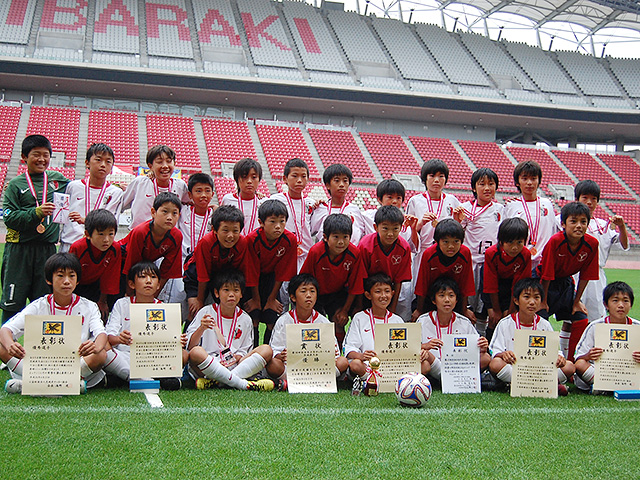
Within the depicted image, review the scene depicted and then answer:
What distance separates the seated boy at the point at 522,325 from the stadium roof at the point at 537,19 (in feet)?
94.0

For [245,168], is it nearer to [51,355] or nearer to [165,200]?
[165,200]

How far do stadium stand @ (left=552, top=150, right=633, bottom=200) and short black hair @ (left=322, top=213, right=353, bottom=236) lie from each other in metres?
25.9

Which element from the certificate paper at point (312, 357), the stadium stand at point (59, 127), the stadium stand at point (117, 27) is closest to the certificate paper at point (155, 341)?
the certificate paper at point (312, 357)

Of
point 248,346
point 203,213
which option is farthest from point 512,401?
point 203,213

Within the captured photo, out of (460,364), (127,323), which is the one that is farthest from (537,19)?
(127,323)

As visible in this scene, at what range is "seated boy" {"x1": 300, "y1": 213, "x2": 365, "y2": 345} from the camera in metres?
4.40

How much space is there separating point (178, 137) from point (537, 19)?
73.2ft

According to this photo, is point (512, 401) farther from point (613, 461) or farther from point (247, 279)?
point (247, 279)

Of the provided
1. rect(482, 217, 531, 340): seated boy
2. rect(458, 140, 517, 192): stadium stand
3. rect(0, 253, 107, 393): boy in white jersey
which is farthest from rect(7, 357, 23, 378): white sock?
rect(458, 140, 517, 192): stadium stand

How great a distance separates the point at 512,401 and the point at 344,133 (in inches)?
957

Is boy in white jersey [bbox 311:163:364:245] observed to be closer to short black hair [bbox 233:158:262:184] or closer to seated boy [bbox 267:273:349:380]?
short black hair [bbox 233:158:262:184]

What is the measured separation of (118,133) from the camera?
22.8 meters

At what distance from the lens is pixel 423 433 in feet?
10.3

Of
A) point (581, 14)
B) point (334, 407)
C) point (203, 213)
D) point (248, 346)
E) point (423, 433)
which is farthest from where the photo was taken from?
point (581, 14)
